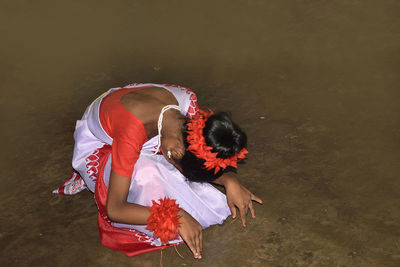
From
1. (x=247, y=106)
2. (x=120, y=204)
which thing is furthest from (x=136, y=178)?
(x=247, y=106)

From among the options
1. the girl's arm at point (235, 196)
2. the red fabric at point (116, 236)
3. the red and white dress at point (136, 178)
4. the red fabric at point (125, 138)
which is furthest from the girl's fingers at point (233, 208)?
the red fabric at point (125, 138)

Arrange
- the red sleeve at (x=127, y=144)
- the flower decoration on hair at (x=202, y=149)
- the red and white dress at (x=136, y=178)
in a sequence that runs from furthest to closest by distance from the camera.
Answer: the red and white dress at (x=136, y=178) < the red sleeve at (x=127, y=144) < the flower decoration on hair at (x=202, y=149)

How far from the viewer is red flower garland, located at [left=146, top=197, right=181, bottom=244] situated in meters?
2.33

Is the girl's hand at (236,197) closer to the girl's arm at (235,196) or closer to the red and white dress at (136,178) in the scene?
the girl's arm at (235,196)

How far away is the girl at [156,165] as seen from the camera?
2.21 m

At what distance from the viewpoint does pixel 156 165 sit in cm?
259

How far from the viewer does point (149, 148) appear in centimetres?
261

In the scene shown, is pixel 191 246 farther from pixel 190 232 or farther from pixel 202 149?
pixel 202 149

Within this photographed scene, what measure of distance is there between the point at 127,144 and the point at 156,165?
34 centimetres

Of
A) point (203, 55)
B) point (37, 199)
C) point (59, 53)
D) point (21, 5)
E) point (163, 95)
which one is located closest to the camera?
point (163, 95)

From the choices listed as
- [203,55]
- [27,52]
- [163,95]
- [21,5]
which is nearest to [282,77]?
[203,55]

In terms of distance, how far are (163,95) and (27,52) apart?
276 cm

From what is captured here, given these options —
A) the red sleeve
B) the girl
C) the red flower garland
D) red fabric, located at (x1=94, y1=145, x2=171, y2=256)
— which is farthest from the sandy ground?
the red sleeve

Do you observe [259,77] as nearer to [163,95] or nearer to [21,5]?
[163,95]
